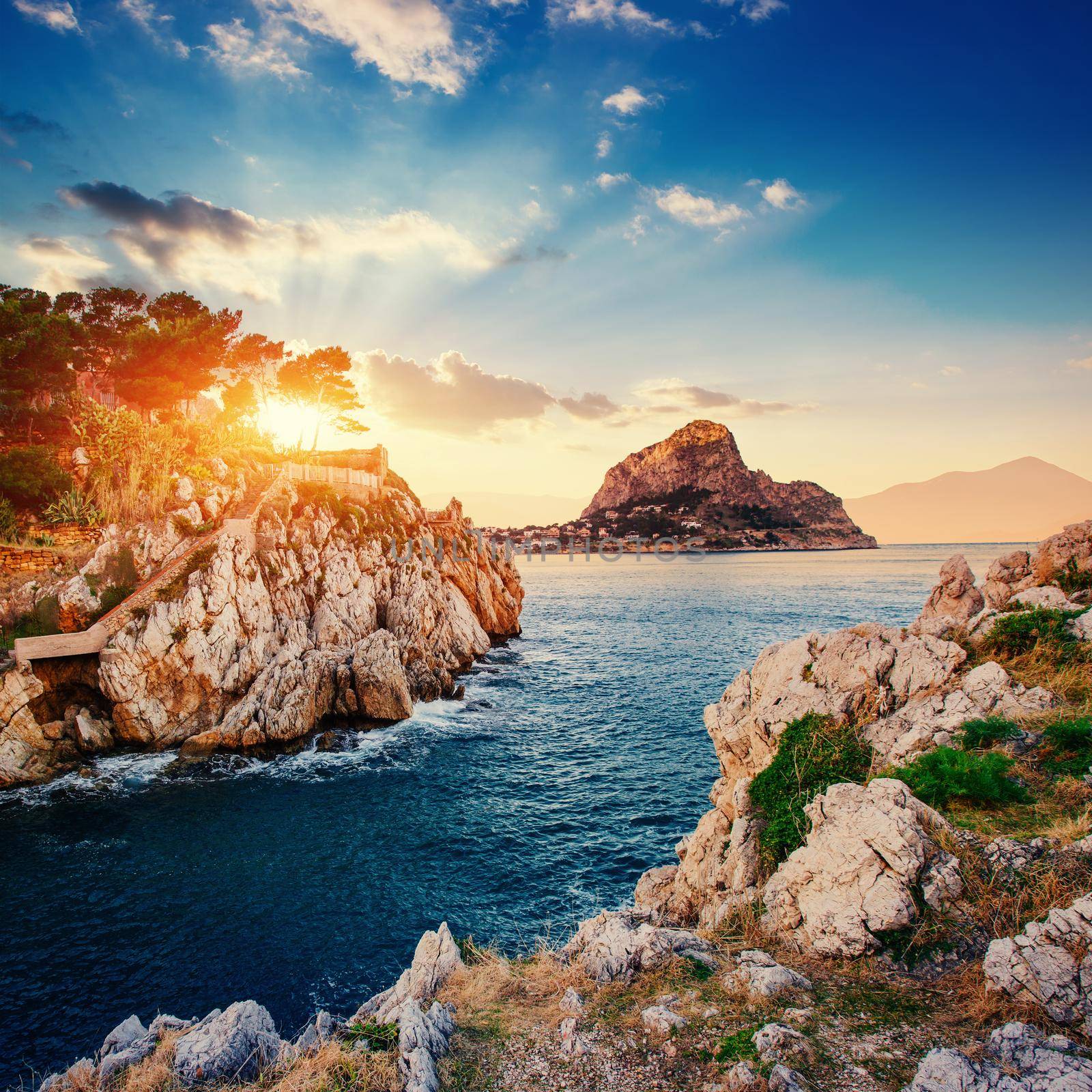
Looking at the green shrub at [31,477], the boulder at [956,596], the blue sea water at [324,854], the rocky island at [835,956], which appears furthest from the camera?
the green shrub at [31,477]

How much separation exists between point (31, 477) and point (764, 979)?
143ft

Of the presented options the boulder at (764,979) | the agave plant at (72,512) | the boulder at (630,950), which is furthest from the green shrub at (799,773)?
the agave plant at (72,512)

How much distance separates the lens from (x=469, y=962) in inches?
472

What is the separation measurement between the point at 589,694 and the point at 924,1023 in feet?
107

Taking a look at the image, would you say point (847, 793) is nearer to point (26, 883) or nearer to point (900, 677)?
point (900, 677)

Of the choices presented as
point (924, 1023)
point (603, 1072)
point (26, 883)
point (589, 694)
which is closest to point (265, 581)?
point (26, 883)

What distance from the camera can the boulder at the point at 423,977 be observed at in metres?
9.02

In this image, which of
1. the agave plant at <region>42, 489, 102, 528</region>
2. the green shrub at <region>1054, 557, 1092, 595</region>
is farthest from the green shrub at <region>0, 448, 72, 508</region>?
the green shrub at <region>1054, 557, 1092, 595</region>

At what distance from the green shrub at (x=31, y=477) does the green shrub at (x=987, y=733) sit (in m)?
45.3

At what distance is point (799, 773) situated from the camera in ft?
36.5

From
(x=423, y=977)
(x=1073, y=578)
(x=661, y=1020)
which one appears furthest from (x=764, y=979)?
(x=1073, y=578)

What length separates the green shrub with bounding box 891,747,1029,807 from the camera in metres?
8.77

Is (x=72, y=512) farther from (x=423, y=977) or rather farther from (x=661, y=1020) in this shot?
(x=661, y=1020)

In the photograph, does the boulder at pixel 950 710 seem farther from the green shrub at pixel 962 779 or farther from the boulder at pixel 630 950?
the boulder at pixel 630 950
